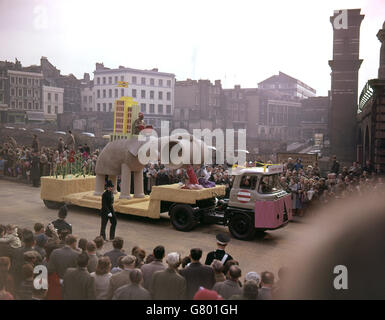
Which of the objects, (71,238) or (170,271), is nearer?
(170,271)

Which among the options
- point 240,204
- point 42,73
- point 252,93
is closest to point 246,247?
point 240,204

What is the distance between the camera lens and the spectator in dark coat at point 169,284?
191 inches

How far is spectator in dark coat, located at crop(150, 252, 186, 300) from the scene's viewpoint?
4.84 m

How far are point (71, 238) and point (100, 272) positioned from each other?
1147 mm

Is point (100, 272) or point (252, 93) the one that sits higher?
point (252, 93)

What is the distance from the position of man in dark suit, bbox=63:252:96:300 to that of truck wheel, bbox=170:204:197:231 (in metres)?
6.46

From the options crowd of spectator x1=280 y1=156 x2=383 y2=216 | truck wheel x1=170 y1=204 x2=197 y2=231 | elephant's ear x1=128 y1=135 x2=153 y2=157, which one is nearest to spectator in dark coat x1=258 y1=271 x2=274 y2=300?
truck wheel x1=170 y1=204 x2=197 y2=231

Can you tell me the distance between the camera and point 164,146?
41.0 ft

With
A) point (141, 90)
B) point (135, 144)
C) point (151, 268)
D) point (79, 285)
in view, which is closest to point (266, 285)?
point (151, 268)

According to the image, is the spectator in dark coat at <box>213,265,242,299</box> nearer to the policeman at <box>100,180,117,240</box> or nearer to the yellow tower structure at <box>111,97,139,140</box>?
the policeman at <box>100,180,117,240</box>

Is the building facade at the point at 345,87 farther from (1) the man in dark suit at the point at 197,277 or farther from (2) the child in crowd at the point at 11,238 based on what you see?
(2) the child in crowd at the point at 11,238

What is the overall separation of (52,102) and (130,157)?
1755 inches

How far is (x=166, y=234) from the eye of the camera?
444 inches

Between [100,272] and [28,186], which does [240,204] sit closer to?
[100,272]
